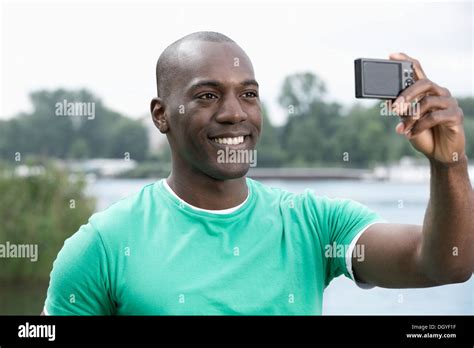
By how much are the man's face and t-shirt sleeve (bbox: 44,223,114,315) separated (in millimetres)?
425

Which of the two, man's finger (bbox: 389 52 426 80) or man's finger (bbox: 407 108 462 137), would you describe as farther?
man's finger (bbox: 389 52 426 80)

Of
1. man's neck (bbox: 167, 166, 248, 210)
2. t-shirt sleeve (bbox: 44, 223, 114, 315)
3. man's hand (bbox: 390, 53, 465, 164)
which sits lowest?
t-shirt sleeve (bbox: 44, 223, 114, 315)

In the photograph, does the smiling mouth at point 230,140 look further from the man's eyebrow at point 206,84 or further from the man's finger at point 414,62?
the man's finger at point 414,62

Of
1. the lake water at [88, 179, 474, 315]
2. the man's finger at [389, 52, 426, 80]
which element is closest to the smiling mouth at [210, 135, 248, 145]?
the man's finger at [389, 52, 426, 80]

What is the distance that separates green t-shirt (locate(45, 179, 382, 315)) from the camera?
2.02 meters

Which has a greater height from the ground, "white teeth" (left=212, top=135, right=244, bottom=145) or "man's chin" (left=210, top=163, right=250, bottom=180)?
"white teeth" (left=212, top=135, right=244, bottom=145)

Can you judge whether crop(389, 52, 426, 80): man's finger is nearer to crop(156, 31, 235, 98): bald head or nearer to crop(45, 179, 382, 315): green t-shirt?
crop(45, 179, 382, 315): green t-shirt

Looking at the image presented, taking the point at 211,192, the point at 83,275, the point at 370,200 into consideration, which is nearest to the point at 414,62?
the point at 211,192

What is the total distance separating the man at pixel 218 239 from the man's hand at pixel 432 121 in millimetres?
301

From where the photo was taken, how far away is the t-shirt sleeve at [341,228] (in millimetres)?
2098

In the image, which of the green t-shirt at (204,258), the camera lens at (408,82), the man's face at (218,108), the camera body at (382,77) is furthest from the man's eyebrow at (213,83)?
the camera lens at (408,82)

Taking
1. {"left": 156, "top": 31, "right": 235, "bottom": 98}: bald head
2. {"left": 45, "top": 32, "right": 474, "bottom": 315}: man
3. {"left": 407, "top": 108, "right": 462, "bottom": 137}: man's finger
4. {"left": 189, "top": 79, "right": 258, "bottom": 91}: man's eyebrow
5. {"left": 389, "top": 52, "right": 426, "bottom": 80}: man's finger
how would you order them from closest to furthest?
{"left": 407, "top": 108, "right": 462, "bottom": 137}: man's finger
{"left": 389, "top": 52, "right": 426, "bottom": 80}: man's finger
{"left": 45, "top": 32, "right": 474, "bottom": 315}: man
{"left": 189, "top": 79, "right": 258, "bottom": 91}: man's eyebrow
{"left": 156, "top": 31, "right": 235, "bottom": 98}: bald head

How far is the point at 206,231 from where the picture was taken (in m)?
2.12
